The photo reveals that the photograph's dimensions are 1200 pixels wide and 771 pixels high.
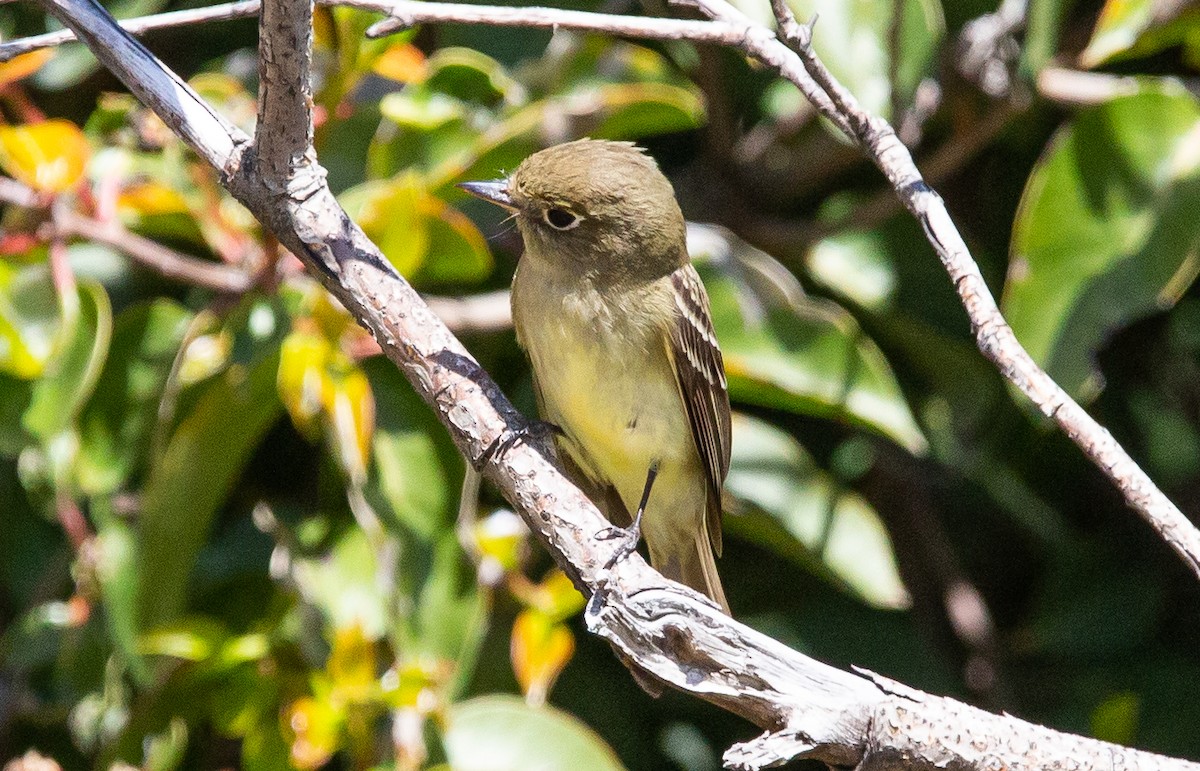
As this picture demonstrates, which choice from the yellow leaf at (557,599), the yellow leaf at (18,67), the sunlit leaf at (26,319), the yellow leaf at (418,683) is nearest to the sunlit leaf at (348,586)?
the yellow leaf at (418,683)

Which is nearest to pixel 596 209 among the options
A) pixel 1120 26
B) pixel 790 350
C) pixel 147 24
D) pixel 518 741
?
pixel 790 350

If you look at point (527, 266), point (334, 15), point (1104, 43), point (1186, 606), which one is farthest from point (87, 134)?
point (1186, 606)

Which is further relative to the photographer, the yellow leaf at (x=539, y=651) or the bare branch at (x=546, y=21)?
the yellow leaf at (x=539, y=651)

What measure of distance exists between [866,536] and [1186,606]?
1.30 metres

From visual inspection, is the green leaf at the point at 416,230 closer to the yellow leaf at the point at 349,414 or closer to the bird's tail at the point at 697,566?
the yellow leaf at the point at 349,414

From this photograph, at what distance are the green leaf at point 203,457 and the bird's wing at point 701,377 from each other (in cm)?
81

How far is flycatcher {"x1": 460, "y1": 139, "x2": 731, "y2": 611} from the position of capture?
2.76 metres

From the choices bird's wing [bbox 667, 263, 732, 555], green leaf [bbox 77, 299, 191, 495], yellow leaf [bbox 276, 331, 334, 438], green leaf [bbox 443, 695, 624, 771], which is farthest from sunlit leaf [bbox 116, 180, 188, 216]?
green leaf [bbox 443, 695, 624, 771]

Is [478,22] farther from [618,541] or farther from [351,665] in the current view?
[351,665]

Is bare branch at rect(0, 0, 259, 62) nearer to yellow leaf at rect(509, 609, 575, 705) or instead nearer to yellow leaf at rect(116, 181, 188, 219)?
yellow leaf at rect(116, 181, 188, 219)

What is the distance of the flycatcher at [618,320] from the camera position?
2.76m

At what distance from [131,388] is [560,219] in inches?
42.1

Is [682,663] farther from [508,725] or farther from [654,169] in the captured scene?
[654,169]

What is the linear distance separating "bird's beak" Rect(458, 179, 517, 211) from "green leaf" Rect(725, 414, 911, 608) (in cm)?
77
